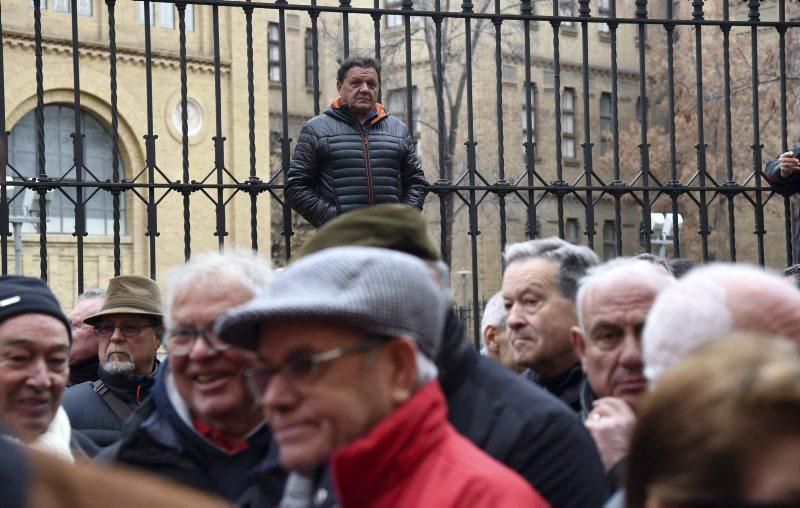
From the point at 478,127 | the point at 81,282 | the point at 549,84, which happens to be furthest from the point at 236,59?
the point at 81,282

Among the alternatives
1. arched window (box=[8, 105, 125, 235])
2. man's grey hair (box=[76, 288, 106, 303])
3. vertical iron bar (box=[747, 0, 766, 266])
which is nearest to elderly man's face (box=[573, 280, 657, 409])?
man's grey hair (box=[76, 288, 106, 303])

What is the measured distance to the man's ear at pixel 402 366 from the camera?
265cm

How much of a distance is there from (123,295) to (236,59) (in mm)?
22246

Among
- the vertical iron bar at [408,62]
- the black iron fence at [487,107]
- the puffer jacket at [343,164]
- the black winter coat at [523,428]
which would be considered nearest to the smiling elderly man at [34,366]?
the black winter coat at [523,428]

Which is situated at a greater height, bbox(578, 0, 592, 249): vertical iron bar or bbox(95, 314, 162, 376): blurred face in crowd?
bbox(578, 0, 592, 249): vertical iron bar

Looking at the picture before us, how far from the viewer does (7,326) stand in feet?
13.4

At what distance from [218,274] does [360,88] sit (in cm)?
430

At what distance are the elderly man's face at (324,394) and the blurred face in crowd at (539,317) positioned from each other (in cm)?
207

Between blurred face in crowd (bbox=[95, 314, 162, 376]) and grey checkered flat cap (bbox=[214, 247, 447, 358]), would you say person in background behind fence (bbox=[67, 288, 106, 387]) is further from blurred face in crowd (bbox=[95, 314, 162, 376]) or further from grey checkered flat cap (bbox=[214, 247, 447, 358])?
grey checkered flat cap (bbox=[214, 247, 447, 358])

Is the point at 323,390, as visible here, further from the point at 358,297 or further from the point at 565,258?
the point at 565,258

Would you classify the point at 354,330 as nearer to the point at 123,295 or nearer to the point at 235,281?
the point at 235,281

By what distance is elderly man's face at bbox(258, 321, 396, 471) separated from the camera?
102 inches

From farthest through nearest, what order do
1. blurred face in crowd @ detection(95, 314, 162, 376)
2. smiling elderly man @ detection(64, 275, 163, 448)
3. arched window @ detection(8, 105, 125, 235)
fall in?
arched window @ detection(8, 105, 125, 235) < blurred face in crowd @ detection(95, 314, 162, 376) < smiling elderly man @ detection(64, 275, 163, 448)

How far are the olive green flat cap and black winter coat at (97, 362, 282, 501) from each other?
Answer: 595mm
